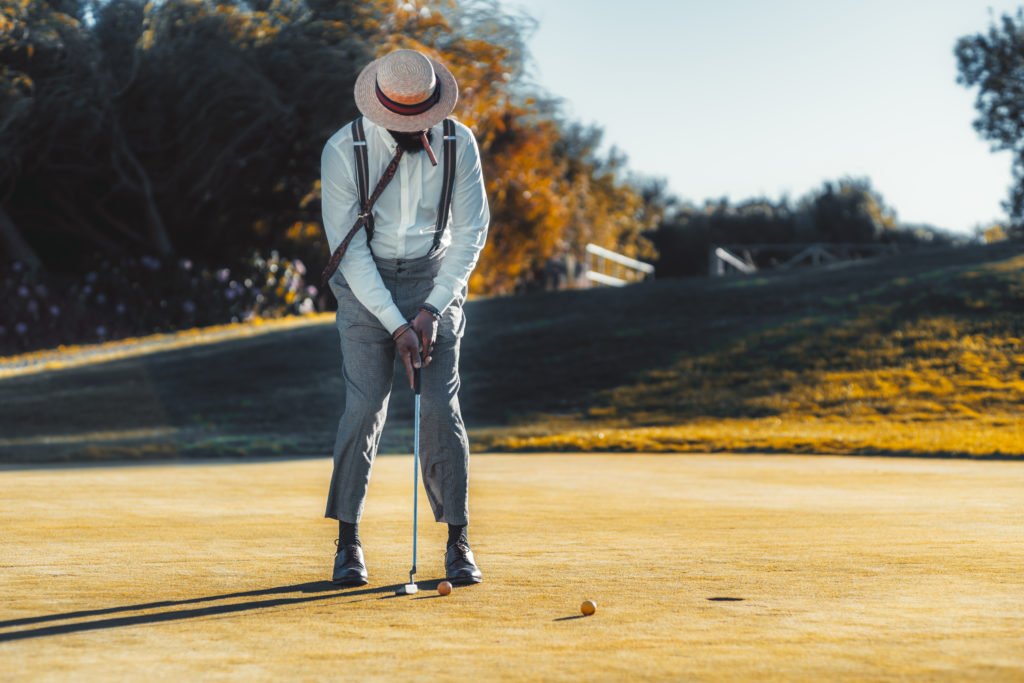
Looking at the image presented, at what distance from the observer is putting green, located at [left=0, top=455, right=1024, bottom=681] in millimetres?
3271

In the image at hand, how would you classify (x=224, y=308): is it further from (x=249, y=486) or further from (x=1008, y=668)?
(x=1008, y=668)

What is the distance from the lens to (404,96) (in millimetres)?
4613

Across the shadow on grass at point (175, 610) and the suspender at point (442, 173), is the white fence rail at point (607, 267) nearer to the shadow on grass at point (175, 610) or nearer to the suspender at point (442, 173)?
the suspender at point (442, 173)

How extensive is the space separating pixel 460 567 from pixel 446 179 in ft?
4.71

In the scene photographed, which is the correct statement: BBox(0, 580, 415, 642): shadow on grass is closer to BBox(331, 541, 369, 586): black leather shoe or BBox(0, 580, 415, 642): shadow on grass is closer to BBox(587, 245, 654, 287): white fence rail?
BBox(331, 541, 369, 586): black leather shoe

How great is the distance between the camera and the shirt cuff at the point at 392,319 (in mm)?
4609

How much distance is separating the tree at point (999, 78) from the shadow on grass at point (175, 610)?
31061mm

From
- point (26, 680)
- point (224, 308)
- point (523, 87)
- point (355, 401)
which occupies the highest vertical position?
point (523, 87)

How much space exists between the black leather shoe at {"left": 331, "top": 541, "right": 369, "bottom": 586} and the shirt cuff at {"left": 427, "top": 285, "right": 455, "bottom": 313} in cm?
93

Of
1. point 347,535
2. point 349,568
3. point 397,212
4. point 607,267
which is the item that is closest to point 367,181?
point 397,212

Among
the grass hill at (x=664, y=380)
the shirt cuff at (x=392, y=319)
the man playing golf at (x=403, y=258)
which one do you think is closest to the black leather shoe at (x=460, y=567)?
the man playing golf at (x=403, y=258)

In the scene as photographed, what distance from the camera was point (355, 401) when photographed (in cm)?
477

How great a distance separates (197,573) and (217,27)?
18.8 m

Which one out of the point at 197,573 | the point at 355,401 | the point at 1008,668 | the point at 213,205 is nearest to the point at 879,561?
the point at 1008,668
